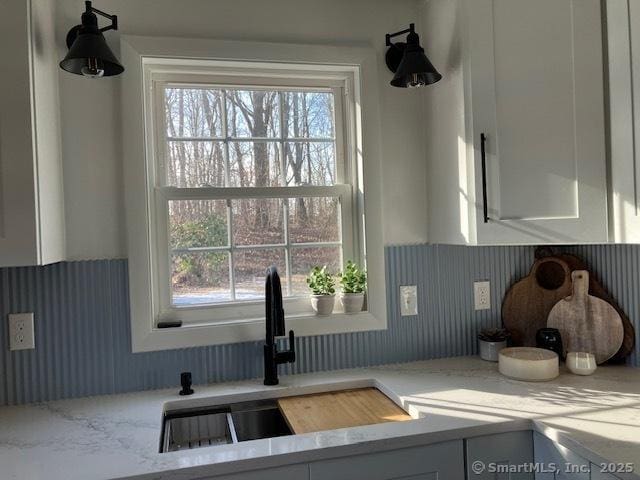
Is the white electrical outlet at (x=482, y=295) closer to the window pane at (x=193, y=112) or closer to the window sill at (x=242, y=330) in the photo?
the window sill at (x=242, y=330)

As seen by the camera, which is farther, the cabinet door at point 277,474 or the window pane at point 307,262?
the window pane at point 307,262

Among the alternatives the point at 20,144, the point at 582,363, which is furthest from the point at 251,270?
the point at 582,363

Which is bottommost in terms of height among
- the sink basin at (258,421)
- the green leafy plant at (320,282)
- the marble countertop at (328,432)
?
the sink basin at (258,421)

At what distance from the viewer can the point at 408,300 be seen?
72.1 inches

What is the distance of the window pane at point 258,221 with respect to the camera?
1750mm

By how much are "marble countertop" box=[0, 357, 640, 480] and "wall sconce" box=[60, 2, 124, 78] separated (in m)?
1.03

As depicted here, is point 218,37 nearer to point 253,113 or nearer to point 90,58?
point 253,113

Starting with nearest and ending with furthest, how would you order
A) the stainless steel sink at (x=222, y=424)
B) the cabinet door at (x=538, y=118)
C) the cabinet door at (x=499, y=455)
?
the cabinet door at (x=499, y=455) → the cabinet door at (x=538, y=118) → the stainless steel sink at (x=222, y=424)

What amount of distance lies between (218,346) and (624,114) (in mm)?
1466

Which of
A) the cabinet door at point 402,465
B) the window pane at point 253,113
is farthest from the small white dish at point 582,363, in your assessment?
the window pane at point 253,113

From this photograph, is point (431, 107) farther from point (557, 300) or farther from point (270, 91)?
point (557, 300)

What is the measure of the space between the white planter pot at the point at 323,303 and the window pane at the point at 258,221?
10.3 inches

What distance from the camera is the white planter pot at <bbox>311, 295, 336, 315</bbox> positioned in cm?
173

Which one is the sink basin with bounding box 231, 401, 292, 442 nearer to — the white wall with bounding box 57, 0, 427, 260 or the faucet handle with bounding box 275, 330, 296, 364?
the faucet handle with bounding box 275, 330, 296, 364
